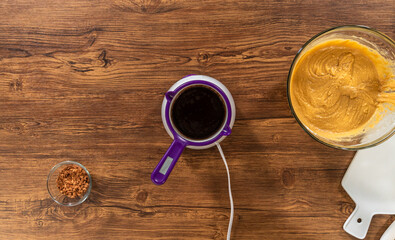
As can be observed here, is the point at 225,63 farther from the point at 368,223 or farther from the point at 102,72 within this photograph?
the point at 368,223

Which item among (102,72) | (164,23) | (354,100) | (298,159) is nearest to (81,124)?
(102,72)

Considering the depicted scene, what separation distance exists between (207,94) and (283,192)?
15.7 inches

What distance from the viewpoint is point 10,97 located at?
98cm

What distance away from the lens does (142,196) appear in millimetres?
976

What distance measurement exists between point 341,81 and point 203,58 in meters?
0.40

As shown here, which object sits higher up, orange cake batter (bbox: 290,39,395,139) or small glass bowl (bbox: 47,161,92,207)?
orange cake batter (bbox: 290,39,395,139)

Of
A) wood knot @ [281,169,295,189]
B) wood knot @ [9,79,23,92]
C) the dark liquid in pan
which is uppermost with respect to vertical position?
the dark liquid in pan

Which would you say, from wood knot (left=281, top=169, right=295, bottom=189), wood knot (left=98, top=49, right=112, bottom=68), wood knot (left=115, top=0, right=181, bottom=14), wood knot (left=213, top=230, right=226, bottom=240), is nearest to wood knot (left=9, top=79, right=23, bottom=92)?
wood knot (left=98, top=49, right=112, bottom=68)

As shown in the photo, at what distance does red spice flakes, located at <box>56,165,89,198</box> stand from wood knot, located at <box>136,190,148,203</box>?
0.16m

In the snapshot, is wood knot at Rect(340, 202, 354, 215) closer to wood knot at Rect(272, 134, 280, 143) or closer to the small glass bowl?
wood knot at Rect(272, 134, 280, 143)

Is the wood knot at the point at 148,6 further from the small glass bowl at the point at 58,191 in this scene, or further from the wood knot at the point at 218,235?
the wood knot at the point at 218,235

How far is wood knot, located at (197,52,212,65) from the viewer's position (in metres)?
0.94

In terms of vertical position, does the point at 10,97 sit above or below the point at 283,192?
above

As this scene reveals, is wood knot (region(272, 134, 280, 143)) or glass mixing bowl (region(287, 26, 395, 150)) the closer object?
glass mixing bowl (region(287, 26, 395, 150))
